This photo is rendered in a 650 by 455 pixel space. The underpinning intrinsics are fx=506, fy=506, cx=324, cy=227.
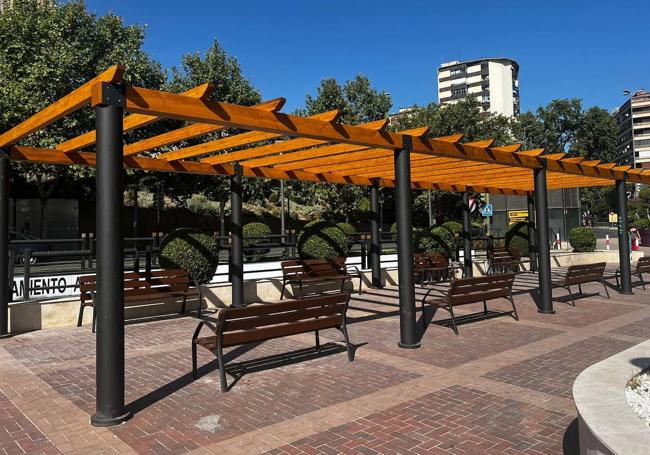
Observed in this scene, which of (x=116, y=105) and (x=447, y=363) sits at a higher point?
(x=116, y=105)

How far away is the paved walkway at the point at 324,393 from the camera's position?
3.61 meters

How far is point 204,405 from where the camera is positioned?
4395mm

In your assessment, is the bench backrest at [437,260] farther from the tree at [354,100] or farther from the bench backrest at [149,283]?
the tree at [354,100]

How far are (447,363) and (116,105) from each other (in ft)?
14.0

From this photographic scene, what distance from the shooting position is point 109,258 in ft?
13.6

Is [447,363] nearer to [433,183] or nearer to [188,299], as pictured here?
[188,299]

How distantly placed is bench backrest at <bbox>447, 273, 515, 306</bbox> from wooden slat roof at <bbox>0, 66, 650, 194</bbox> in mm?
1905

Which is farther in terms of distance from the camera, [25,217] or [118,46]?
[25,217]

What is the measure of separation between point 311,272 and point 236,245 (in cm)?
215

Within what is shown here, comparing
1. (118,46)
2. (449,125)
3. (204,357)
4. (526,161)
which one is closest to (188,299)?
(204,357)

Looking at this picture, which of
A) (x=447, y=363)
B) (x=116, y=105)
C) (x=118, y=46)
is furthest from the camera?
(x=118, y=46)

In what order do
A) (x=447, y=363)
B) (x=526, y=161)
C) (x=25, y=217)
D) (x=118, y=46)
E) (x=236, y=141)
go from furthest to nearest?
(x=25, y=217) → (x=118, y=46) → (x=526, y=161) → (x=236, y=141) → (x=447, y=363)

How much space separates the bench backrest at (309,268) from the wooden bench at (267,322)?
468 cm

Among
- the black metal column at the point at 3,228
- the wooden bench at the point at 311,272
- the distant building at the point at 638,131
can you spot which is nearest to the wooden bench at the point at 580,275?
the wooden bench at the point at 311,272
